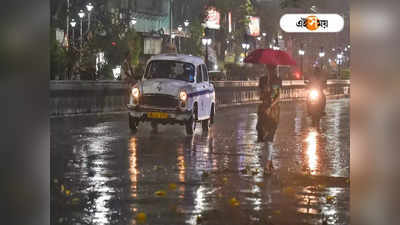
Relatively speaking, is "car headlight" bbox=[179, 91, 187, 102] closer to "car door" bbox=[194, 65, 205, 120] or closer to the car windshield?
"car door" bbox=[194, 65, 205, 120]

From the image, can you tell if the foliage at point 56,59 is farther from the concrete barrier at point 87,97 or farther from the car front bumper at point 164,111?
the car front bumper at point 164,111

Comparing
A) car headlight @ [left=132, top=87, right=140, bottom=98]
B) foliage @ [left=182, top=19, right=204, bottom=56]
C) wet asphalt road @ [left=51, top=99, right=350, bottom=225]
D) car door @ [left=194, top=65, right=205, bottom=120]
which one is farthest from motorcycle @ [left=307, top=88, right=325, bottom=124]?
foliage @ [left=182, top=19, right=204, bottom=56]

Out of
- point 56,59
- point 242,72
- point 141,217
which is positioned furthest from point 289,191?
point 242,72

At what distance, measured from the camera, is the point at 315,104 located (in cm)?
2823

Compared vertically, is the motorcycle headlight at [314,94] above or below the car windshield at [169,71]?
below

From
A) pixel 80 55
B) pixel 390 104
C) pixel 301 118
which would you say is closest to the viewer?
pixel 390 104

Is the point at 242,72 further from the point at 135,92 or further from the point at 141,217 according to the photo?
the point at 141,217

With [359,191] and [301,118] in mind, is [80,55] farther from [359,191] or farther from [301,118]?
[359,191]

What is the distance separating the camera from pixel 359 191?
450 cm

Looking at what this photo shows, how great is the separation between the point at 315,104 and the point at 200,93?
548 cm

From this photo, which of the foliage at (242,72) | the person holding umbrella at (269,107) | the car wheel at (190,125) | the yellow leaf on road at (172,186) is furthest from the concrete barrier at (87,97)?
the foliage at (242,72)

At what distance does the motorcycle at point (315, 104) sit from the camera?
28.1m

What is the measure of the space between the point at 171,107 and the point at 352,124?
18.3 metres

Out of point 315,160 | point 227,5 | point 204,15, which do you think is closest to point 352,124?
point 315,160
